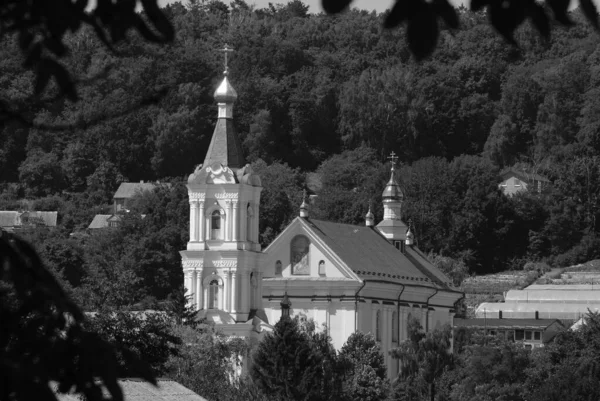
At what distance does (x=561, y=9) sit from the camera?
6.57 metres

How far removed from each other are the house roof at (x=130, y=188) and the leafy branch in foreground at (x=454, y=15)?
365ft

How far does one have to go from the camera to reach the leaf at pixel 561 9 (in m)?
6.48

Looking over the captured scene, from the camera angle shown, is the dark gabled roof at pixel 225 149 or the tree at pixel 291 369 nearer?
the tree at pixel 291 369

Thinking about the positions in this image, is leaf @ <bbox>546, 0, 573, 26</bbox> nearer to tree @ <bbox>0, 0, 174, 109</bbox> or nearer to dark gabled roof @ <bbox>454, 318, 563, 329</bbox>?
tree @ <bbox>0, 0, 174, 109</bbox>

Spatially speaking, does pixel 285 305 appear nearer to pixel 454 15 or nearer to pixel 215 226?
pixel 215 226

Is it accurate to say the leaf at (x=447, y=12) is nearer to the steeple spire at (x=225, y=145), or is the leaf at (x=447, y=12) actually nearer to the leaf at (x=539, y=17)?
the leaf at (x=539, y=17)

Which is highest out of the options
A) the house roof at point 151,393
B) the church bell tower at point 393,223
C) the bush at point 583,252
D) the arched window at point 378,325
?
the bush at point 583,252

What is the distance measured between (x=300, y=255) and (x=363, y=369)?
1050cm

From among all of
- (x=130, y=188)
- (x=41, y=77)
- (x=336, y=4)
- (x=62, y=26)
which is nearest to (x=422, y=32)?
(x=336, y=4)

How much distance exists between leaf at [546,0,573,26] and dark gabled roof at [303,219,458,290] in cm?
5859

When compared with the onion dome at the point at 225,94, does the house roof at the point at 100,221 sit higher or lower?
higher

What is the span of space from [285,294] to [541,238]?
5374cm

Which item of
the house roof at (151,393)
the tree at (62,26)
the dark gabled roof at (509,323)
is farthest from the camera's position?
the dark gabled roof at (509,323)

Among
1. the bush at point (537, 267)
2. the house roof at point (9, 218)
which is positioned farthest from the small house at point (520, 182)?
the house roof at point (9, 218)
